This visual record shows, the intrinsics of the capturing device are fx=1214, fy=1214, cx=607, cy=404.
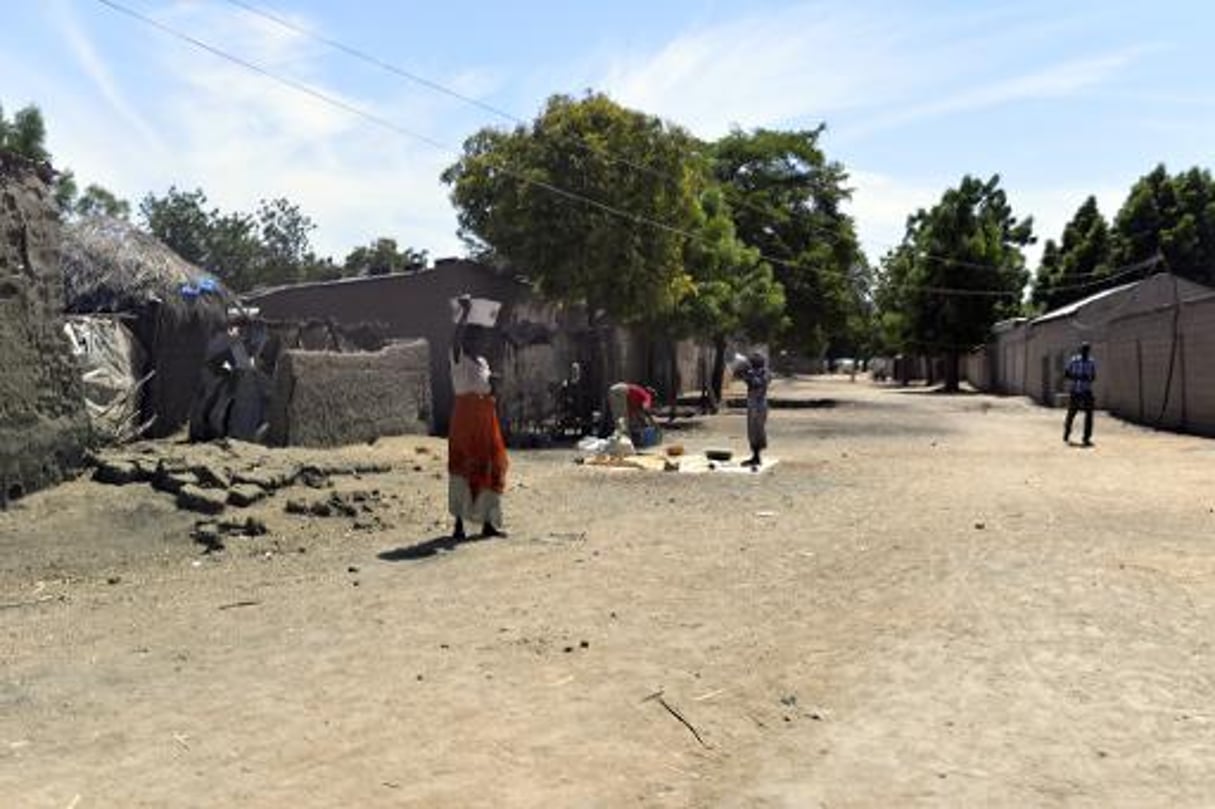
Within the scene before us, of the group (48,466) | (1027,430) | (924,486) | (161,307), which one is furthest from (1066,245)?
(48,466)

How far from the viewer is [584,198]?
880 inches

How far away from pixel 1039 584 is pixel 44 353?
8.05 m

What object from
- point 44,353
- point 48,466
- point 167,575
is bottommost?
point 167,575

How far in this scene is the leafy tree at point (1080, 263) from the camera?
51.8 m

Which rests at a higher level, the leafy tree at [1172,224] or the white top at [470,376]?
the leafy tree at [1172,224]

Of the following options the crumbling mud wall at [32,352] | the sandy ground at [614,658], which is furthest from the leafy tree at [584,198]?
the crumbling mud wall at [32,352]

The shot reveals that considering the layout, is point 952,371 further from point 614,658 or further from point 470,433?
point 614,658

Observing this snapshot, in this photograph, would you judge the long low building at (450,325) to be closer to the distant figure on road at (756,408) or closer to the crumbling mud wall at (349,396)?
the crumbling mud wall at (349,396)

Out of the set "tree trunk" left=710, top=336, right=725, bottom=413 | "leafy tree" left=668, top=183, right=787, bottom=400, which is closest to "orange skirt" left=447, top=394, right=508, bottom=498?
"leafy tree" left=668, top=183, right=787, bottom=400

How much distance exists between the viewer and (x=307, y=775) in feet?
14.5

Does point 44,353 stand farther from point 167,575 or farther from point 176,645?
point 176,645

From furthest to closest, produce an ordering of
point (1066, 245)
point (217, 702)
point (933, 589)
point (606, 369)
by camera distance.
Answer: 1. point (1066, 245)
2. point (606, 369)
3. point (933, 589)
4. point (217, 702)

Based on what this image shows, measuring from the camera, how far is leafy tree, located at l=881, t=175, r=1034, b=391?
174 feet

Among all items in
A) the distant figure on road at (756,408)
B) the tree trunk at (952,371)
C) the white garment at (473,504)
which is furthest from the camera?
the tree trunk at (952,371)
